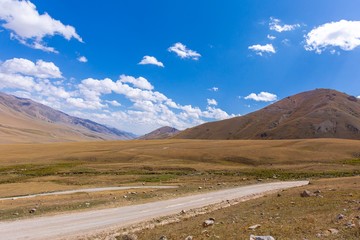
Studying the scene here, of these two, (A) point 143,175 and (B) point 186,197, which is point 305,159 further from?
(B) point 186,197

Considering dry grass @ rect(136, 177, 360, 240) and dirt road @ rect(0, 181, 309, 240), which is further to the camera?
dirt road @ rect(0, 181, 309, 240)

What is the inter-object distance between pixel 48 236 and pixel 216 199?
21.6 m

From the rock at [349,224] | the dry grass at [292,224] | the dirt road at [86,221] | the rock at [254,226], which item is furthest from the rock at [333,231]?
the dirt road at [86,221]

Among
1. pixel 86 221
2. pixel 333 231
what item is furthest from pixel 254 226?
pixel 86 221

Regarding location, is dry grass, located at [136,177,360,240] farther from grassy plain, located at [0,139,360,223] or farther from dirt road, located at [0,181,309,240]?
grassy plain, located at [0,139,360,223]

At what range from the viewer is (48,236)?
2180 cm

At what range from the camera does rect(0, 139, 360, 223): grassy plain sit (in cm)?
4112

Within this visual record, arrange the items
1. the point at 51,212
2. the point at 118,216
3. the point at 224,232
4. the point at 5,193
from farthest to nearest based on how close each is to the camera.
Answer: the point at 5,193 < the point at 51,212 < the point at 118,216 < the point at 224,232

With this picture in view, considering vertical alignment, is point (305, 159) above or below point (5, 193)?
above

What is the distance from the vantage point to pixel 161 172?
3305 inches

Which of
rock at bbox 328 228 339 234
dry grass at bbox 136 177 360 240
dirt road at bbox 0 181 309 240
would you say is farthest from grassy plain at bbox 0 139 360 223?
rock at bbox 328 228 339 234

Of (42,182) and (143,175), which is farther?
(143,175)

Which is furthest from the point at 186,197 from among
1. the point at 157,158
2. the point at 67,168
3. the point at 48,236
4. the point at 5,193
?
the point at 157,158

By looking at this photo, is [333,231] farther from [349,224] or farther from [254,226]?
[254,226]
